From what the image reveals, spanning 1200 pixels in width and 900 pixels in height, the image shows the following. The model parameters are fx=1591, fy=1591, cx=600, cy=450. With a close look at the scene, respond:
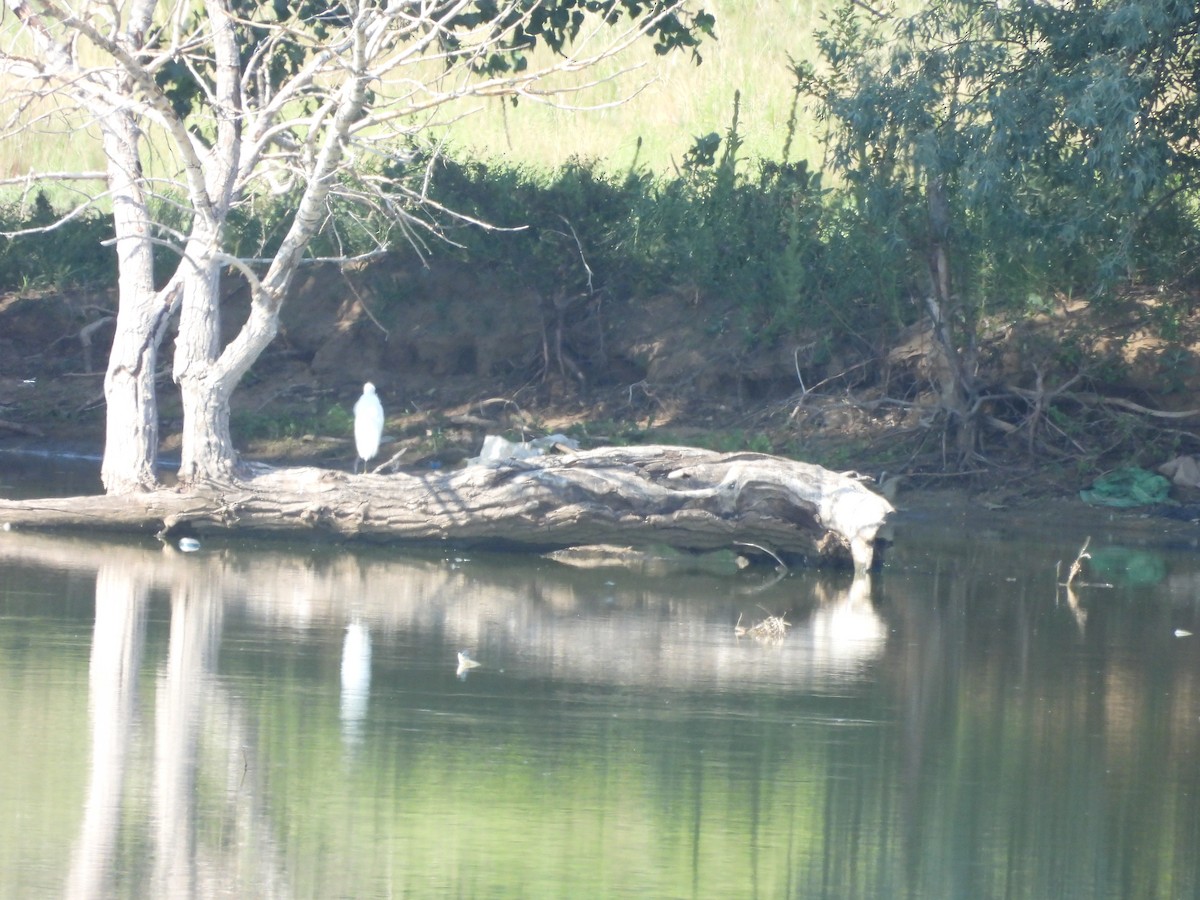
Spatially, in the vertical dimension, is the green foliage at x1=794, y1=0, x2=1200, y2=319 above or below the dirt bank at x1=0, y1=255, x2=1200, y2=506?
above

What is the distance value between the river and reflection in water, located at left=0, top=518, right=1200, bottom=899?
0.07 ft

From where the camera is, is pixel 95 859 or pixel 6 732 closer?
pixel 95 859

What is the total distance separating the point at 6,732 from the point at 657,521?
558 cm

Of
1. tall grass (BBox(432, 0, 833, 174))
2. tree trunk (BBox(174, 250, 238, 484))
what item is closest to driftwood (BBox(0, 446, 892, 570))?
tree trunk (BBox(174, 250, 238, 484))

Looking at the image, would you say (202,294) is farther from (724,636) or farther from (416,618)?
(724,636)

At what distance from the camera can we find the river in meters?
4.96

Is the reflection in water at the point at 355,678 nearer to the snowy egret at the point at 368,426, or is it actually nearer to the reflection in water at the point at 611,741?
the reflection in water at the point at 611,741

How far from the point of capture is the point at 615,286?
19.6m

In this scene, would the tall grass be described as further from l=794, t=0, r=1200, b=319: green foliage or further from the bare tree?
the bare tree

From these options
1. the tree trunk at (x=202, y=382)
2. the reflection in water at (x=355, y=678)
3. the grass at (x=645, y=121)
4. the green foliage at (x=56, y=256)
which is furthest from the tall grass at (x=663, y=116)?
the reflection in water at (x=355, y=678)

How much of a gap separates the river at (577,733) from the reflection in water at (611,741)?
20 mm

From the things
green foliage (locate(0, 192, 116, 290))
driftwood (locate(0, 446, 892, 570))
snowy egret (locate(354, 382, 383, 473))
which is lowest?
driftwood (locate(0, 446, 892, 570))

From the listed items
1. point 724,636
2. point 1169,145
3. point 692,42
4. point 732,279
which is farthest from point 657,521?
point 732,279

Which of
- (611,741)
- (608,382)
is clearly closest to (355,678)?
(611,741)
